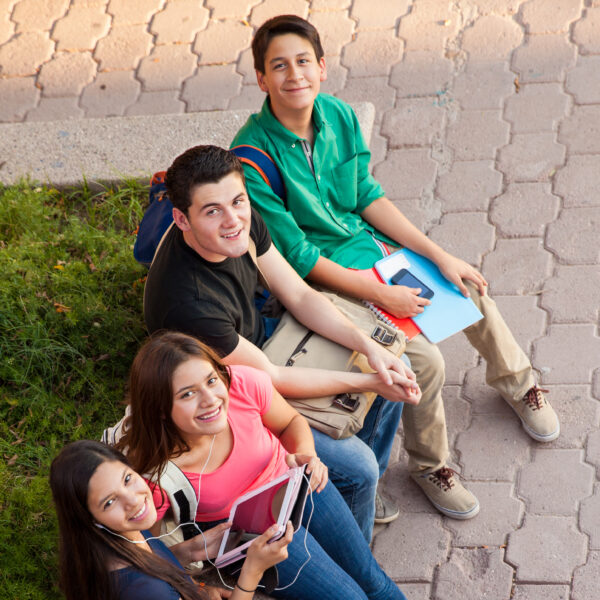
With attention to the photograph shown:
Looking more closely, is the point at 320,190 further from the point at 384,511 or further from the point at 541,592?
the point at 541,592

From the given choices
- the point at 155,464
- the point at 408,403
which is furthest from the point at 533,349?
the point at 155,464

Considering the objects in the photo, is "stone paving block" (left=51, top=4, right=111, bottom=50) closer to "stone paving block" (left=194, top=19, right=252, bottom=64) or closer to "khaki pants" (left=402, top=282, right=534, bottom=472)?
"stone paving block" (left=194, top=19, right=252, bottom=64)

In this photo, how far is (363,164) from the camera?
12.3 ft

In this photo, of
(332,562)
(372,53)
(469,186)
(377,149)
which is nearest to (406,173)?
(377,149)

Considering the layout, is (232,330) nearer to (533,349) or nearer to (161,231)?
(161,231)

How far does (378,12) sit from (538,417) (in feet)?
11.1

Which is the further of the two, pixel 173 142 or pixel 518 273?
pixel 173 142

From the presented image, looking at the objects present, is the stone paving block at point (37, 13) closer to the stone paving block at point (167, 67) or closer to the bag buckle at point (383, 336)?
the stone paving block at point (167, 67)

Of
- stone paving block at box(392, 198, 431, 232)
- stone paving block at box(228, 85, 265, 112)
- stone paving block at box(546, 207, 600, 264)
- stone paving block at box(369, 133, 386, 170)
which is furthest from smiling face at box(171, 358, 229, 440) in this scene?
stone paving block at box(228, 85, 265, 112)

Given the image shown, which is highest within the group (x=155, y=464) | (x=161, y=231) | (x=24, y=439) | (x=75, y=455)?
(x=161, y=231)

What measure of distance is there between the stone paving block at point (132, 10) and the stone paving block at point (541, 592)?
4.76 metres

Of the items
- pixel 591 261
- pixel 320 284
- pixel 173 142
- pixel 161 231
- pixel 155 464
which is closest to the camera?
pixel 155 464

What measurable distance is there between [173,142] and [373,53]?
1601 mm

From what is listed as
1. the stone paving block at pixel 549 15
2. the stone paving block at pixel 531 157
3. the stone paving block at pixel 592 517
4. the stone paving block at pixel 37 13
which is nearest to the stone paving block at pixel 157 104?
the stone paving block at pixel 37 13
